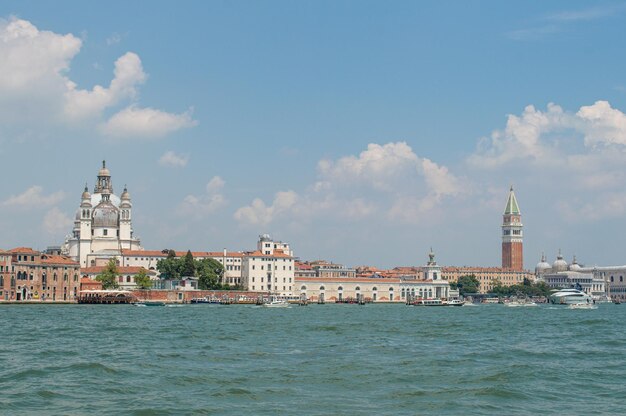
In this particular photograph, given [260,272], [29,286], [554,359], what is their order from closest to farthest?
1. [554,359]
2. [29,286]
3. [260,272]

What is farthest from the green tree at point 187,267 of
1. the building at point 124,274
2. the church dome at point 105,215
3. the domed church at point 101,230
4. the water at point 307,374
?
the water at point 307,374

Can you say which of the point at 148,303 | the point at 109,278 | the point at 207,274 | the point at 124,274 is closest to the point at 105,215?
the point at 124,274

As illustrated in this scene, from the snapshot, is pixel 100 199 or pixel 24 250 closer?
pixel 24 250

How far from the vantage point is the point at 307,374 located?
24500 mm

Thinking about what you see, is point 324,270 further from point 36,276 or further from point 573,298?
point 36,276

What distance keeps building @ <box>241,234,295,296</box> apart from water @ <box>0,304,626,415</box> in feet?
258

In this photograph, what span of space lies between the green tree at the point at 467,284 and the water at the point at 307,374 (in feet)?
385

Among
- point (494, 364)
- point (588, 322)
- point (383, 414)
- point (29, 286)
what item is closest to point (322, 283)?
point (29, 286)

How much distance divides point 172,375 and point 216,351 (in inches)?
265

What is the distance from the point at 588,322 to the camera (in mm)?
57438

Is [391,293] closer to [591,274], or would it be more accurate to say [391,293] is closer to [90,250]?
[90,250]

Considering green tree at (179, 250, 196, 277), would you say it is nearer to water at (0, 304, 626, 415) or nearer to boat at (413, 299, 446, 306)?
boat at (413, 299, 446, 306)

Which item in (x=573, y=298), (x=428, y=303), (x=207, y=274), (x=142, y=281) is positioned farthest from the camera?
(x=428, y=303)

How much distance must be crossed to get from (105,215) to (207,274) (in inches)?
737
